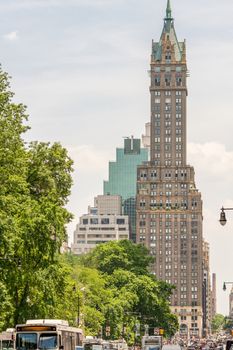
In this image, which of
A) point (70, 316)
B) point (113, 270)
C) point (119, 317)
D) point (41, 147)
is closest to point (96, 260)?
point (113, 270)

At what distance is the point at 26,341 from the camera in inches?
2355

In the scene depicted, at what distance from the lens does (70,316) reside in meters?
108

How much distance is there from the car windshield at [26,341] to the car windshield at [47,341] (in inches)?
13.6

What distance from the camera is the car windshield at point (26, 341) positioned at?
5956 centimetres

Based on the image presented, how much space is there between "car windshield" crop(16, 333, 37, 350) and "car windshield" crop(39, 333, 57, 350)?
34cm

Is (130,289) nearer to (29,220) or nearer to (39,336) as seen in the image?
(29,220)

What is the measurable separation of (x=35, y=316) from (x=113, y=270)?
288ft

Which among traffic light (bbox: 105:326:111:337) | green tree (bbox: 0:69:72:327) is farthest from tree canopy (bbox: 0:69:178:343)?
traffic light (bbox: 105:326:111:337)

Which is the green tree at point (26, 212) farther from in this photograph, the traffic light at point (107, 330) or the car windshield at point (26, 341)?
the traffic light at point (107, 330)

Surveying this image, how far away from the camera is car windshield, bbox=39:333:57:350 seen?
195ft

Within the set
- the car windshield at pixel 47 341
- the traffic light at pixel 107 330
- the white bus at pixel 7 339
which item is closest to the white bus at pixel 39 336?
the car windshield at pixel 47 341

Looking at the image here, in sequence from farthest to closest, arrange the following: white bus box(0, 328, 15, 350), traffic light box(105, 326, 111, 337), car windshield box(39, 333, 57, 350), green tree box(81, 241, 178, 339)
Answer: green tree box(81, 241, 178, 339) → traffic light box(105, 326, 111, 337) → white bus box(0, 328, 15, 350) → car windshield box(39, 333, 57, 350)

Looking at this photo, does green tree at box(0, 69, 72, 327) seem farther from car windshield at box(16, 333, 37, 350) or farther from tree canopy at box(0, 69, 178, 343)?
car windshield at box(16, 333, 37, 350)

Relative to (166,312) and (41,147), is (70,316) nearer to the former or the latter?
(41,147)
